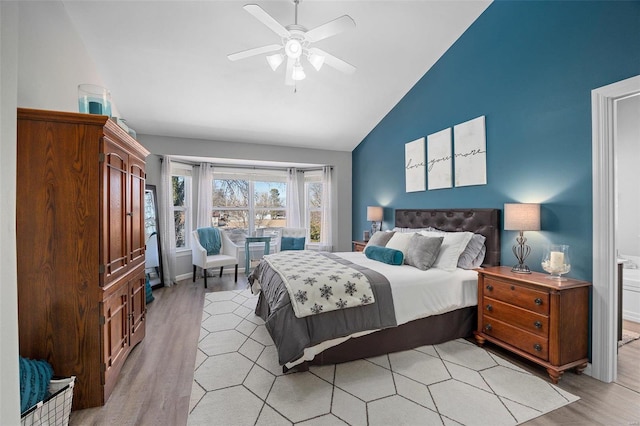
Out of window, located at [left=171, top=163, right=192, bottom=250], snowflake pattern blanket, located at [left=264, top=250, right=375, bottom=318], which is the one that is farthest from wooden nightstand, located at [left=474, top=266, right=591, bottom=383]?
window, located at [left=171, top=163, right=192, bottom=250]

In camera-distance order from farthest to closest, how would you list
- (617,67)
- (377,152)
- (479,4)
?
(377,152) < (479,4) < (617,67)

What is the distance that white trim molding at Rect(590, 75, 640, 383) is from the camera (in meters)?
2.07

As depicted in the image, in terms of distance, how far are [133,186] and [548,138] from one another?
3.70 m

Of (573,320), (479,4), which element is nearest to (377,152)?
(479,4)

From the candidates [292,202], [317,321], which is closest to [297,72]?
[317,321]

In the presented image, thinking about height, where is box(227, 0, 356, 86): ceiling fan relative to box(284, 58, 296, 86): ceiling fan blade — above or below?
above

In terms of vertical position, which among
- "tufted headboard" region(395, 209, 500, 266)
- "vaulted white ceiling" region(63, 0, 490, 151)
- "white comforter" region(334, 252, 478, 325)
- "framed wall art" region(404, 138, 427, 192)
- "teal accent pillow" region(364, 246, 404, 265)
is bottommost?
"white comforter" region(334, 252, 478, 325)

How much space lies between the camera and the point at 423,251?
9.50 ft

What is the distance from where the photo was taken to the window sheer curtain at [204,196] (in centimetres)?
537

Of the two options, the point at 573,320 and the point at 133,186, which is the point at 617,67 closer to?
the point at 573,320

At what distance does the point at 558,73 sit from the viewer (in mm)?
2398

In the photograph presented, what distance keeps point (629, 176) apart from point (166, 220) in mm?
6911

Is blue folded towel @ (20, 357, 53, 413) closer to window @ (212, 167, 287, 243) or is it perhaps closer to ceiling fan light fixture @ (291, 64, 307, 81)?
ceiling fan light fixture @ (291, 64, 307, 81)

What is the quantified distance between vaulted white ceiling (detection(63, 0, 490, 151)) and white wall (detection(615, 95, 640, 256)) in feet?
8.11
